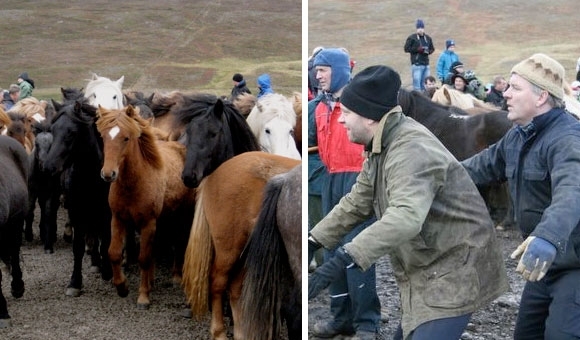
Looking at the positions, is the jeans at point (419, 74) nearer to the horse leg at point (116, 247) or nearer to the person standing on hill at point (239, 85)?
the person standing on hill at point (239, 85)

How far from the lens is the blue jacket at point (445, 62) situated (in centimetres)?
1032

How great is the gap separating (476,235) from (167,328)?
296 cm

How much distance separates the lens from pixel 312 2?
532 cm

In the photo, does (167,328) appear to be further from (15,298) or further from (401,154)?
(401,154)

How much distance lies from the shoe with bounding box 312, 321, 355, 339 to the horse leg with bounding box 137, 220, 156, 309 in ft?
5.31

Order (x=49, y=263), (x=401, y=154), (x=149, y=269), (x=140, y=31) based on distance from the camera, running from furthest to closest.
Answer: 1. (x=140, y=31)
2. (x=49, y=263)
3. (x=149, y=269)
4. (x=401, y=154)

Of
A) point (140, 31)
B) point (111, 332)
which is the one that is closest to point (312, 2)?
point (111, 332)

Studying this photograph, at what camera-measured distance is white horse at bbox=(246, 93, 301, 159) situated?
16.2ft

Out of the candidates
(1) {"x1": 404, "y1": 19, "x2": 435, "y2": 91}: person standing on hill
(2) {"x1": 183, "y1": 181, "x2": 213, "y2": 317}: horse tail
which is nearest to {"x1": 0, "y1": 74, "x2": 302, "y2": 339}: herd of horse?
(2) {"x1": 183, "y1": 181, "x2": 213, "y2": 317}: horse tail

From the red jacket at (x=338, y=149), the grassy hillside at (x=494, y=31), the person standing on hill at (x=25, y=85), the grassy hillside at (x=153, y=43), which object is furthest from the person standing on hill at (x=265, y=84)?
the person standing on hill at (x=25, y=85)

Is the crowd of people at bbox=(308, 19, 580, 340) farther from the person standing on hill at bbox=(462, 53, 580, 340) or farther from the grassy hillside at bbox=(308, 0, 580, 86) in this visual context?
the grassy hillside at bbox=(308, 0, 580, 86)

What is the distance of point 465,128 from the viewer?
21.3ft

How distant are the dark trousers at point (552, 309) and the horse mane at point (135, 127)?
2980 mm

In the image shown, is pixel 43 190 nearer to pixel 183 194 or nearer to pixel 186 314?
pixel 183 194
